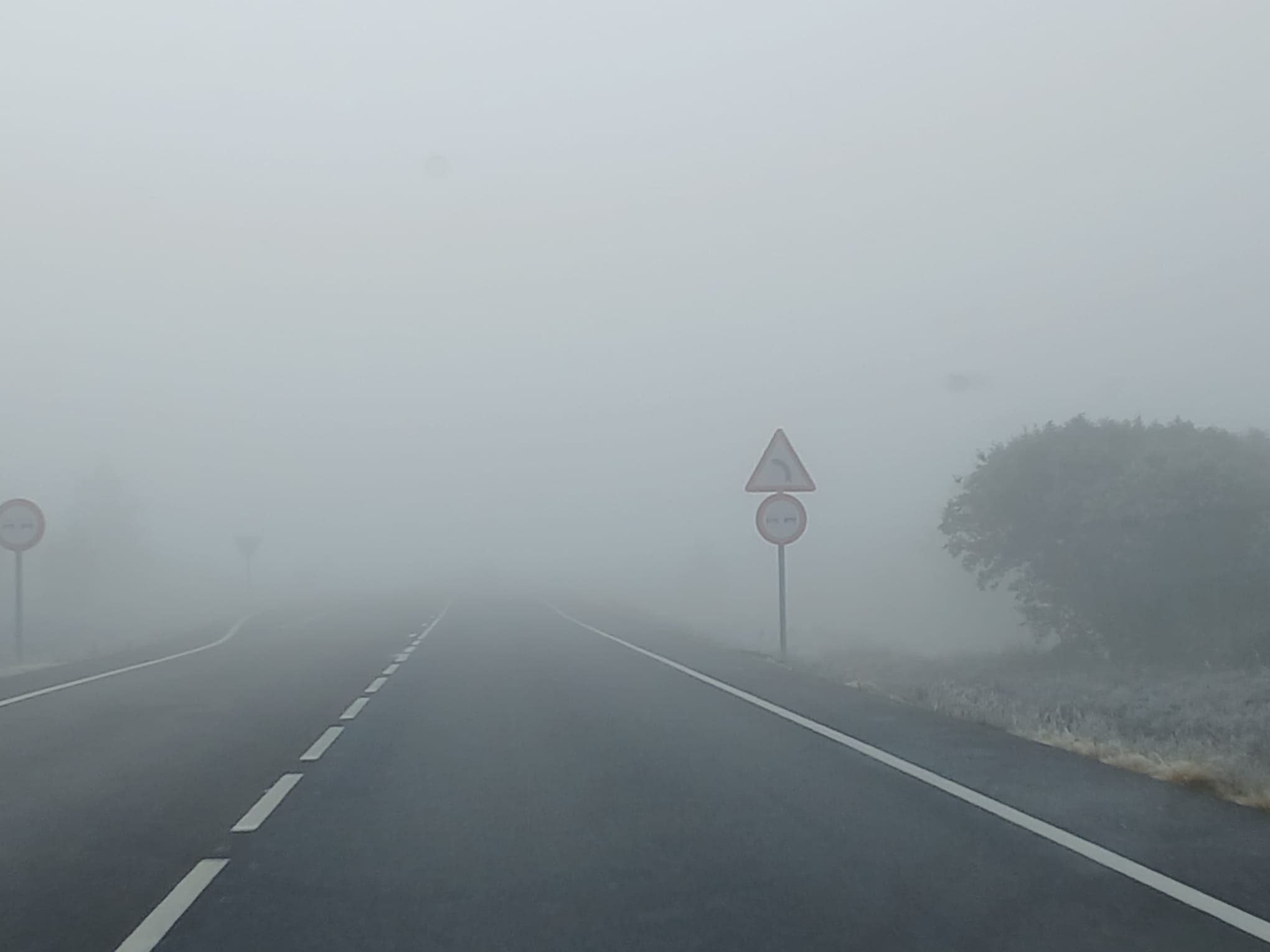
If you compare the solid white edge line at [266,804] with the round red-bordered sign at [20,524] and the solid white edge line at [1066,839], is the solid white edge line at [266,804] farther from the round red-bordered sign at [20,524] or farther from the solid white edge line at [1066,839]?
the round red-bordered sign at [20,524]

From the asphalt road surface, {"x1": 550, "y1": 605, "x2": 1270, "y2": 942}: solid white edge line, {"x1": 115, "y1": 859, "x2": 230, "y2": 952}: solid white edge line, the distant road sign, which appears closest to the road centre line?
the asphalt road surface

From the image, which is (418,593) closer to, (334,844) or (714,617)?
(714,617)

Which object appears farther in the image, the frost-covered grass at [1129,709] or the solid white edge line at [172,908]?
the frost-covered grass at [1129,709]

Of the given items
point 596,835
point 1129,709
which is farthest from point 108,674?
point 596,835

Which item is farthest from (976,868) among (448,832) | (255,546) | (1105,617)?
(255,546)

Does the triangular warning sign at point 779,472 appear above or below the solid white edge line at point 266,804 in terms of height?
above

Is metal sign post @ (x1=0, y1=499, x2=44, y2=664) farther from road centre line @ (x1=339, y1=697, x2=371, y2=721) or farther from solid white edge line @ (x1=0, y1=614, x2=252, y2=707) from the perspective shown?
road centre line @ (x1=339, y1=697, x2=371, y2=721)

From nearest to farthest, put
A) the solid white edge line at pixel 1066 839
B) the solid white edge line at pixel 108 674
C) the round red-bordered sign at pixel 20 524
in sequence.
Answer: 1. the solid white edge line at pixel 1066 839
2. the solid white edge line at pixel 108 674
3. the round red-bordered sign at pixel 20 524

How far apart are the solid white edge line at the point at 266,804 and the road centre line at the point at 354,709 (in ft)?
13.2

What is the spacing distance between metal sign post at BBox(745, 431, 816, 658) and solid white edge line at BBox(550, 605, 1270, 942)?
8.49 m

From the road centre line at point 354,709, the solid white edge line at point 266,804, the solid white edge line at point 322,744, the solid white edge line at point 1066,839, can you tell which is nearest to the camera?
the solid white edge line at point 1066,839

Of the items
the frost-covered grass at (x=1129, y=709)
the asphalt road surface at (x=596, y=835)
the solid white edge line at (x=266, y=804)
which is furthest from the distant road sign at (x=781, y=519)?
the solid white edge line at (x=266, y=804)

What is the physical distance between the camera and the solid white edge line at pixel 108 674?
1802 centimetres

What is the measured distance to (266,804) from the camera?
9.38 meters
